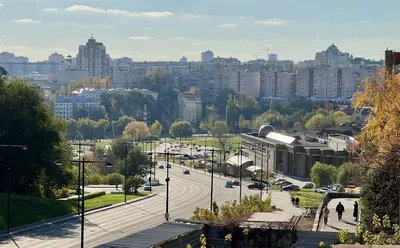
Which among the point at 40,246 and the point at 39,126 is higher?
the point at 39,126

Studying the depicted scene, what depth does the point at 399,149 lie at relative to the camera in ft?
94.7

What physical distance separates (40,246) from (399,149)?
17.0 m

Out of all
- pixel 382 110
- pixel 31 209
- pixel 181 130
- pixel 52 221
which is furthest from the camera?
pixel 181 130

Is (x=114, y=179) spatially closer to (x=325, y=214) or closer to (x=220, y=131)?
(x=325, y=214)

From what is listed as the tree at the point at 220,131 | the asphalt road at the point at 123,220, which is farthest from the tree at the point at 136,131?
the asphalt road at the point at 123,220

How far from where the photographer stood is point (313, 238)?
2855 cm

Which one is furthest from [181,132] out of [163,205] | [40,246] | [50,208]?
[40,246]

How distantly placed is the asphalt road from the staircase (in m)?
13.4

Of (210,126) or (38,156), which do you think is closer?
(38,156)

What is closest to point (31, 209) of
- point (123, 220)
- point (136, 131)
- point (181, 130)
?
point (123, 220)

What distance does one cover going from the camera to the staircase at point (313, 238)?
27.9 m

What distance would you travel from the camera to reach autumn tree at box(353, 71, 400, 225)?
97.5ft

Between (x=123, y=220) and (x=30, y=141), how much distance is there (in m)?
9.88

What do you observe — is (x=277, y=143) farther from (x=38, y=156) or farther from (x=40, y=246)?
(x=40, y=246)
